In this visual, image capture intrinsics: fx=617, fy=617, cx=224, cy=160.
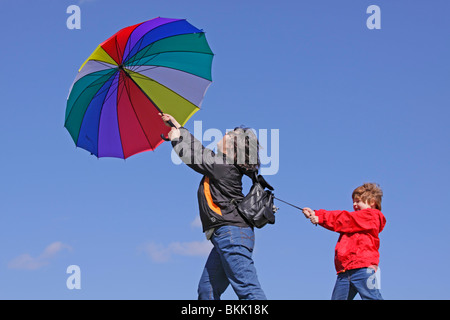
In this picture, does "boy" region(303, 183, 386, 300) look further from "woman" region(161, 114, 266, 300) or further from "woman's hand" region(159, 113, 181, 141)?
"woman's hand" region(159, 113, 181, 141)

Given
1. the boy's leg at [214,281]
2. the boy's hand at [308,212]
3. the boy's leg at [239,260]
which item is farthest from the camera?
the boy's hand at [308,212]

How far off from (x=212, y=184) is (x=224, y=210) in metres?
0.28

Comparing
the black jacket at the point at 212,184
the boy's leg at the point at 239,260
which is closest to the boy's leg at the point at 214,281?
the boy's leg at the point at 239,260

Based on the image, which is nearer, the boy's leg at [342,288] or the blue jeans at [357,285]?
the blue jeans at [357,285]

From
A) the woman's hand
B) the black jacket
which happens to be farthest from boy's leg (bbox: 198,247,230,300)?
the woman's hand

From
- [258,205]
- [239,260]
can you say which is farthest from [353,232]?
[239,260]

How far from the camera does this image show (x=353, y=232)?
6477 mm

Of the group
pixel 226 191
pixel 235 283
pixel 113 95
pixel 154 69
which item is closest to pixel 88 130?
pixel 113 95

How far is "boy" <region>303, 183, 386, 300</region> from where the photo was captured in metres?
6.21

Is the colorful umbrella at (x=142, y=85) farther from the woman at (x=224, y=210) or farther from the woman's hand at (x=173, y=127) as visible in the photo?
the woman at (x=224, y=210)

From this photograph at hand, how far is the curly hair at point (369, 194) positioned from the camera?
6684mm

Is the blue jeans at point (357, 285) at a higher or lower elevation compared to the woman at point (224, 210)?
lower

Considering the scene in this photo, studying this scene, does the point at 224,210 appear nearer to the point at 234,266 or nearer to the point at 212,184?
the point at 212,184
